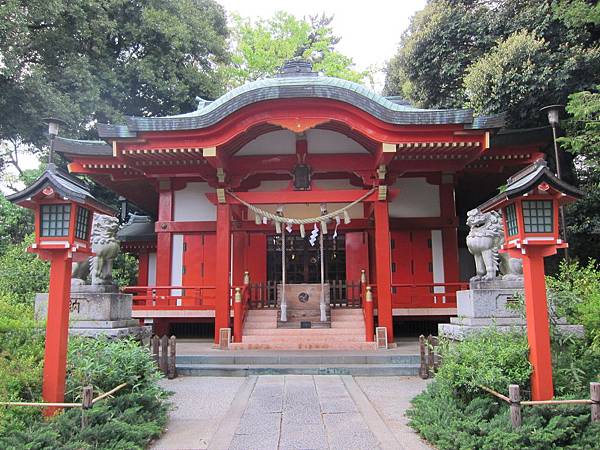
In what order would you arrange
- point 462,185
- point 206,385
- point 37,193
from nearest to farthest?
1. point 37,193
2. point 206,385
3. point 462,185

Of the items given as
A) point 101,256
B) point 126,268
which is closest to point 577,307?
point 101,256

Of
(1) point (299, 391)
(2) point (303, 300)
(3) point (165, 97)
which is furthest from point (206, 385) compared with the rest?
(3) point (165, 97)

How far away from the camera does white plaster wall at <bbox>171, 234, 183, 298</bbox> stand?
13641mm

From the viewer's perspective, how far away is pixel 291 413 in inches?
238

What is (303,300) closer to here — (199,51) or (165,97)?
(165,97)

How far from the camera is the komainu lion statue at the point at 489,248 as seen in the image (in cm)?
795

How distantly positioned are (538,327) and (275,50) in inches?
1135

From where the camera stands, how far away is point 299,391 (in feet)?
24.0

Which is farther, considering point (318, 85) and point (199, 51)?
point (199, 51)

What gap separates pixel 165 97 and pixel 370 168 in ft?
45.1

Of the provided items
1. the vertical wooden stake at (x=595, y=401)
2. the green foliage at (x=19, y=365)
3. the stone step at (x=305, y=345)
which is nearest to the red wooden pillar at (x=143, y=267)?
the stone step at (x=305, y=345)

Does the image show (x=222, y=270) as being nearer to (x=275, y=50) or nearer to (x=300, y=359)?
(x=300, y=359)

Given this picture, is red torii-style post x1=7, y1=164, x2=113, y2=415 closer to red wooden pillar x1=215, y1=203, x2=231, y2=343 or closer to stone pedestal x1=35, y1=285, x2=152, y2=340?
stone pedestal x1=35, y1=285, x2=152, y2=340

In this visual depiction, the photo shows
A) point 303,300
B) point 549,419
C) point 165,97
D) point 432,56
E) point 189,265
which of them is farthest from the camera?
point 165,97
